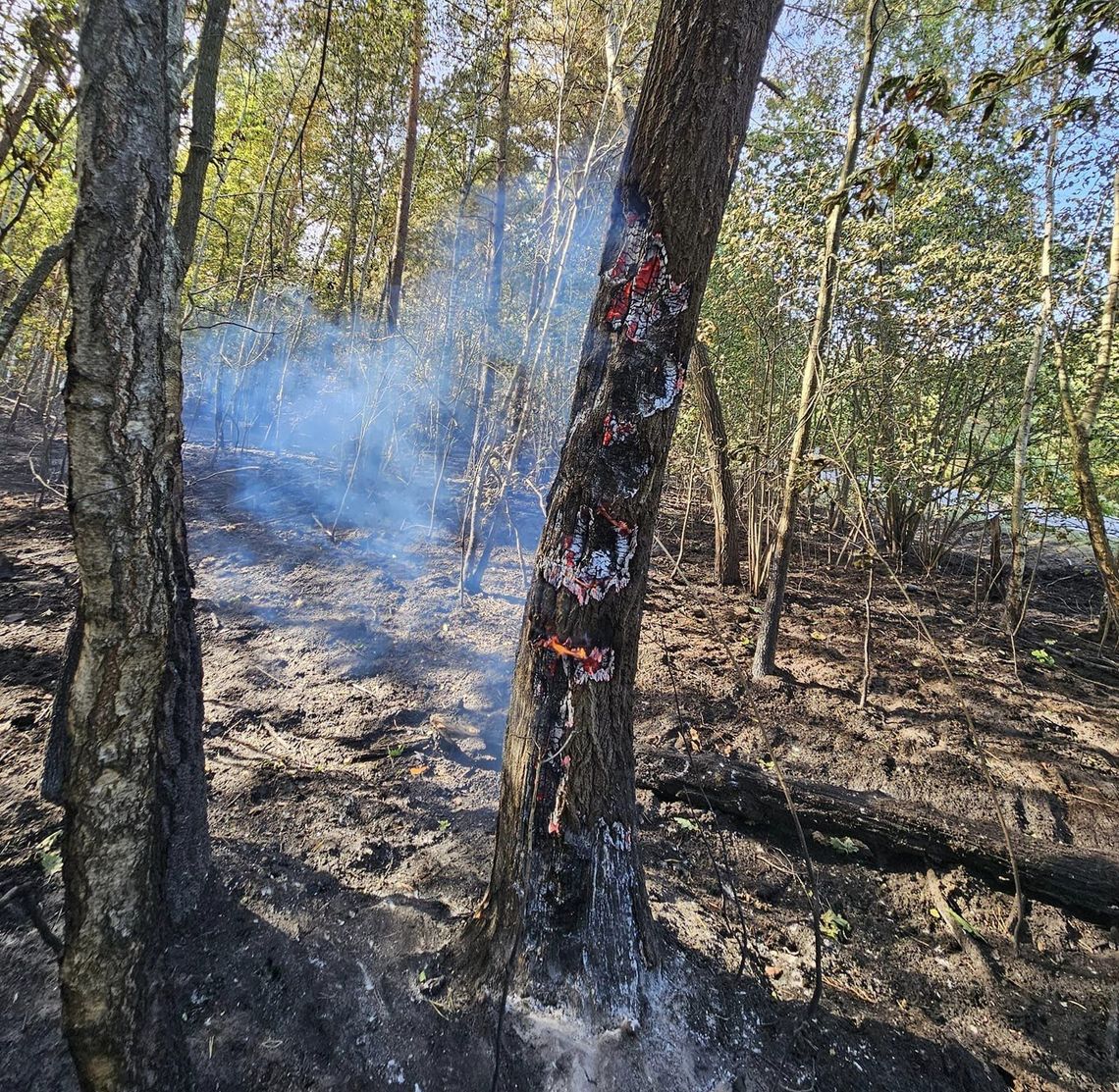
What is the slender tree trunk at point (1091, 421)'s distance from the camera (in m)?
3.80

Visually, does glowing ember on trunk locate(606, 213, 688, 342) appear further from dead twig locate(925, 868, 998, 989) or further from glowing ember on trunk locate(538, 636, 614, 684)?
dead twig locate(925, 868, 998, 989)

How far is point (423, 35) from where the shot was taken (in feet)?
21.7

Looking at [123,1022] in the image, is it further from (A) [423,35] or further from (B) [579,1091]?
(A) [423,35]

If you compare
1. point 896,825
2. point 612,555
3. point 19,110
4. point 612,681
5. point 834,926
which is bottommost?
point 834,926

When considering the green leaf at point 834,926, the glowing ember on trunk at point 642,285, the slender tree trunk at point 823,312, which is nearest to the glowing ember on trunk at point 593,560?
the glowing ember on trunk at point 642,285

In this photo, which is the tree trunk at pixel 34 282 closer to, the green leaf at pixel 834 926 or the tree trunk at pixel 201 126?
the tree trunk at pixel 201 126

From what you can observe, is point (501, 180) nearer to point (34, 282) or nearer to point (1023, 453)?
point (34, 282)

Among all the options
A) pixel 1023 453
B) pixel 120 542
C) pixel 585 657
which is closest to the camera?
pixel 120 542

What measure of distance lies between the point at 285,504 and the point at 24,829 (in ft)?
18.7

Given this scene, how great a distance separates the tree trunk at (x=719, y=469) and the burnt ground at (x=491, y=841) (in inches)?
33.4

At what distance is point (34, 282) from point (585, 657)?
1.75m

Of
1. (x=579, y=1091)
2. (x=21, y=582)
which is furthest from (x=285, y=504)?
(x=579, y=1091)

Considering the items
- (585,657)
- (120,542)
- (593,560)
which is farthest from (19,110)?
(585,657)

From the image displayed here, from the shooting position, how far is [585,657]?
156 centimetres
